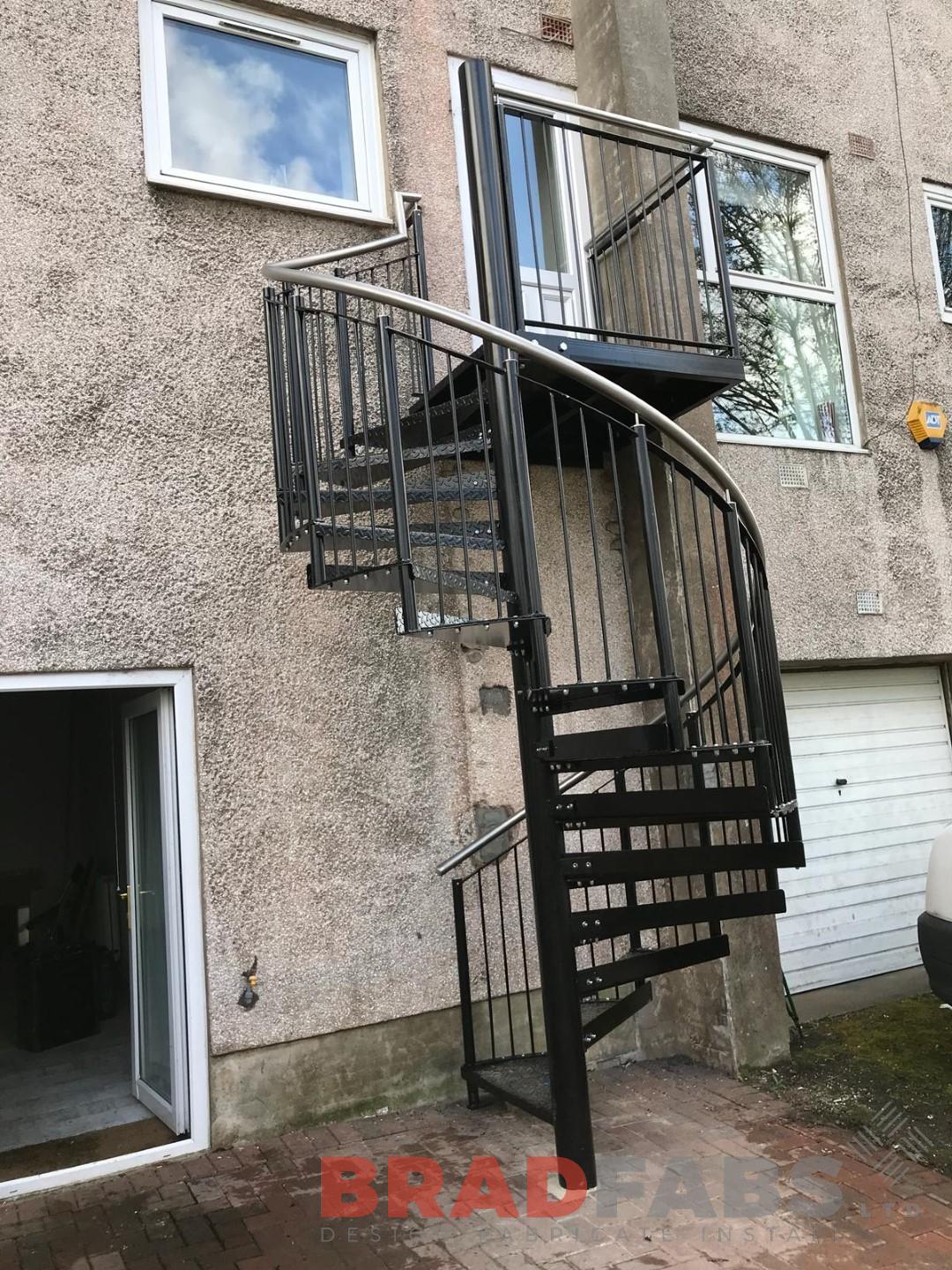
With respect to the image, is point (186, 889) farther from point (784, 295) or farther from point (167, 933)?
point (784, 295)

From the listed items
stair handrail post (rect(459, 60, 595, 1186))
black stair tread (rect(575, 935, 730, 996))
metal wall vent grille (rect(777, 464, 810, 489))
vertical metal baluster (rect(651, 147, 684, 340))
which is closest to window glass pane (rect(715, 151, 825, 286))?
→ vertical metal baluster (rect(651, 147, 684, 340))

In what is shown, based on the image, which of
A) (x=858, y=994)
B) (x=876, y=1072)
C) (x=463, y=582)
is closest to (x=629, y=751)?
(x=463, y=582)

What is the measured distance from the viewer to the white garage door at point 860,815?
528 centimetres

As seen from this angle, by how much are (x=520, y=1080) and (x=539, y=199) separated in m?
4.18

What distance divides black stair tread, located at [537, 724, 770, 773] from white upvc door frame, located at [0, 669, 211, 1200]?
1381 mm

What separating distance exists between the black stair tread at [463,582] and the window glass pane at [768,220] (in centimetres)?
305

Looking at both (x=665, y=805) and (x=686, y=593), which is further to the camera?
(x=686, y=593)

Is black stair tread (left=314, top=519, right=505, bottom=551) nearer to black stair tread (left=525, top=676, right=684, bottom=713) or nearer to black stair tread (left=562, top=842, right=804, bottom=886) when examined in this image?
black stair tread (left=525, top=676, right=684, bottom=713)

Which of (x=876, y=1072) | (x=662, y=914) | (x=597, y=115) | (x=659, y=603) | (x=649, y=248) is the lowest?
(x=876, y=1072)

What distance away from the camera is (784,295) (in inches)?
222

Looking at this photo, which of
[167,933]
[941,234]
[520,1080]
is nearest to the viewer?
[520,1080]

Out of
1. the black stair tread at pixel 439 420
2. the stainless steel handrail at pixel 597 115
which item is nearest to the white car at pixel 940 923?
the black stair tread at pixel 439 420

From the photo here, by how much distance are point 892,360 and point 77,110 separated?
4.40 meters

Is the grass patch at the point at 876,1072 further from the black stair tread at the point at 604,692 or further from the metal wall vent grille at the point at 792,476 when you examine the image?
the metal wall vent grille at the point at 792,476
